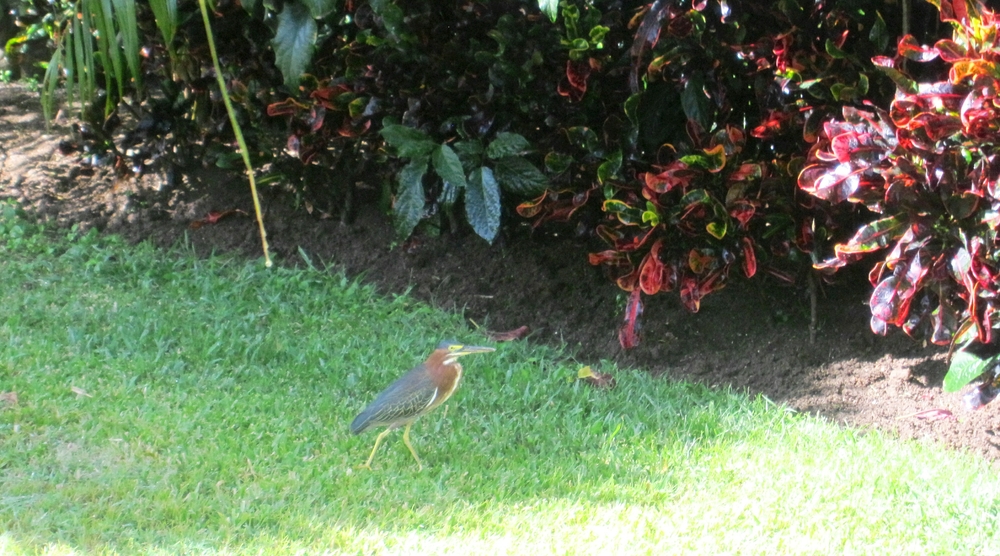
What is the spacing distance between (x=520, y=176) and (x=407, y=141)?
640 mm

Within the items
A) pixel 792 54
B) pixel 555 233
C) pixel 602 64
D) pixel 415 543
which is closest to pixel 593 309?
pixel 555 233

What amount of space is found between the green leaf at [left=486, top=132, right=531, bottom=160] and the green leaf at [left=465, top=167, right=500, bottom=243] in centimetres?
10

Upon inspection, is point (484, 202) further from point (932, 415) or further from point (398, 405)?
point (932, 415)

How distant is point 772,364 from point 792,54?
62.6 inches

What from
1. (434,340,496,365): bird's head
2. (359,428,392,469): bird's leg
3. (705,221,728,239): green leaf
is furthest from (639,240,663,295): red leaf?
(359,428,392,469): bird's leg

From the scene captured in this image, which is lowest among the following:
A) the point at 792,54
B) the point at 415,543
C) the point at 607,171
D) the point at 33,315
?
the point at 415,543

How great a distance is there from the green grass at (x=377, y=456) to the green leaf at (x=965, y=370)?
0.32 metres

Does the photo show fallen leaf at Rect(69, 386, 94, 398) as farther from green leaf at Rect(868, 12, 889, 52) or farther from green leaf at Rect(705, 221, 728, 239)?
green leaf at Rect(868, 12, 889, 52)

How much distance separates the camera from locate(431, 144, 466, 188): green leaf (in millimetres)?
5324

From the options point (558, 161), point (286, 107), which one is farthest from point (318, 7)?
point (558, 161)

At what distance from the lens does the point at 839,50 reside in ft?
15.0

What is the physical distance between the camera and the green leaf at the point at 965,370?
4.33m

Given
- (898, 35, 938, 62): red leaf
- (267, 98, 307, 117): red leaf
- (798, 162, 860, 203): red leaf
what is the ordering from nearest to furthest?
(898, 35, 938, 62): red leaf
(798, 162, 860, 203): red leaf
(267, 98, 307, 117): red leaf

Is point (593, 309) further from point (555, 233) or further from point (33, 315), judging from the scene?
point (33, 315)
